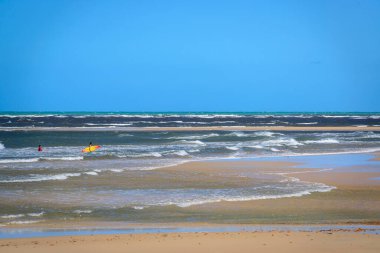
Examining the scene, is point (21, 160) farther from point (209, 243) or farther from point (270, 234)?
point (209, 243)

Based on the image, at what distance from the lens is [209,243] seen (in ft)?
31.4

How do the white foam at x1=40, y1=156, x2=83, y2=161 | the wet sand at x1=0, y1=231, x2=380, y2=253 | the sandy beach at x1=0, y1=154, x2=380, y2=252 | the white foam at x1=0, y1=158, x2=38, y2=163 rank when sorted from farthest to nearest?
the white foam at x1=40, y1=156, x2=83, y2=161
the white foam at x1=0, y1=158, x2=38, y2=163
the sandy beach at x1=0, y1=154, x2=380, y2=252
the wet sand at x1=0, y1=231, x2=380, y2=253

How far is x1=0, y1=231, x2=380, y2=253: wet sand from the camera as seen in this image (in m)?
9.17

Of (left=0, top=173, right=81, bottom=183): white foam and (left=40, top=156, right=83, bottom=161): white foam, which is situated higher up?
(left=40, top=156, right=83, bottom=161): white foam

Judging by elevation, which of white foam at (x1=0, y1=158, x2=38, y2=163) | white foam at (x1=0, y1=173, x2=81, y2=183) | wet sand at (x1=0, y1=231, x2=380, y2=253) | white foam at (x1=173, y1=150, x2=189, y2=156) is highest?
white foam at (x1=173, y1=150, x2=189, y2=156)

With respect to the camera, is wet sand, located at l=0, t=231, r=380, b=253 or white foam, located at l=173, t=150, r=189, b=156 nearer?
wet sand, located at l=0, t=231, r=380, b=253

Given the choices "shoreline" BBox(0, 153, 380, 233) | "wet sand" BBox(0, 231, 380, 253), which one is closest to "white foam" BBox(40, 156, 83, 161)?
"shoreline" BBox(0, 153, 380, 233)

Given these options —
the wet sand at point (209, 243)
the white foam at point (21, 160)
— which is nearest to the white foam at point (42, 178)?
the white foam at point (21, 160)

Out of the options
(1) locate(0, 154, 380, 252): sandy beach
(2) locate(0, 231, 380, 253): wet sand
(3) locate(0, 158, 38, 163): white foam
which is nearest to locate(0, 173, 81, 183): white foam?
(1) locate(0, 154, 380, 252): sandy beach

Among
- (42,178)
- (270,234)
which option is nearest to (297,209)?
(270,234)

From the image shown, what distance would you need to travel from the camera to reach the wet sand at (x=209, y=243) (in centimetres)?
917

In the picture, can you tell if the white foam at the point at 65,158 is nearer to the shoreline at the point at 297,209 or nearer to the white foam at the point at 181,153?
the white foam at the point at 181,153

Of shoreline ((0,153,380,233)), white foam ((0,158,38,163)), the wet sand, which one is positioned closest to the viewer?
the wet sand

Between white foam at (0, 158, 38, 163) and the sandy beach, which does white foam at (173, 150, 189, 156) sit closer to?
white foam at (0, 158, 38, 163)
